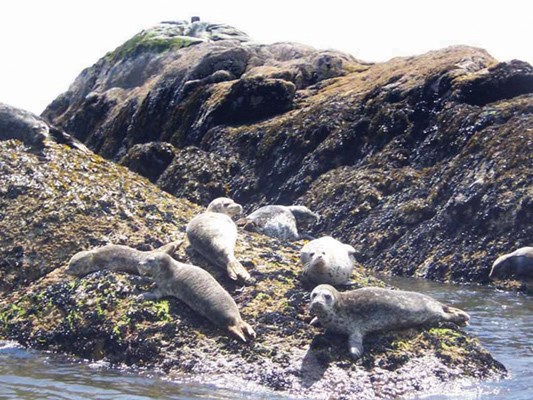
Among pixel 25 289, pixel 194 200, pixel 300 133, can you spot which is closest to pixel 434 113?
pixel 300 133

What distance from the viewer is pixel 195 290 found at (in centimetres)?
798

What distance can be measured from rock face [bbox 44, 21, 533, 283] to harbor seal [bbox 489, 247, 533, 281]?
0.50 meters

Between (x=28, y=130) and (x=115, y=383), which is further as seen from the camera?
(x=28, y=130)

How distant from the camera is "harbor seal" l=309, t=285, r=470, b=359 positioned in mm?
7457

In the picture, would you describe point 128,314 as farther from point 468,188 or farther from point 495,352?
point 468,188

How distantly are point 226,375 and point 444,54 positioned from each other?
744 inches

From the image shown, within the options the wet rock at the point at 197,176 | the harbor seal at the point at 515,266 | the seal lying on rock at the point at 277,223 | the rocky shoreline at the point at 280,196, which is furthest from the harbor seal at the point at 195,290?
the wet rock at the point at 197,176

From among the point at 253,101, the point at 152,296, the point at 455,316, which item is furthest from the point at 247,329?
the point at 253,101

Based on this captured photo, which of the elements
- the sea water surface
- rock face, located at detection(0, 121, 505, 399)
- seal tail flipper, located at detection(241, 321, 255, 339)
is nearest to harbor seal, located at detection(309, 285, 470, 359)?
rock face, located at detection(0, 121, 505, 399)

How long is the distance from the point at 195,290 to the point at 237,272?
671 mm

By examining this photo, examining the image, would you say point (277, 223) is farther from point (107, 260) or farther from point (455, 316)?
point (455, 316)

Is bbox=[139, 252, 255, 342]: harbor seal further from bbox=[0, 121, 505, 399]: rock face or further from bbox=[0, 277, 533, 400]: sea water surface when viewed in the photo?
bbox=[0, 277, 533, 400]: sea water surface

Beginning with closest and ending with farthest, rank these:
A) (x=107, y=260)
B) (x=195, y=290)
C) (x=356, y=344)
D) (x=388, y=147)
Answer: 1. (x=356, y=344)
2. (x=195, y=290)
3. (x=107, y=260)
4. (x=388, y=147)

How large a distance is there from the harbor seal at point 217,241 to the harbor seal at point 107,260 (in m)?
→ 0.37
